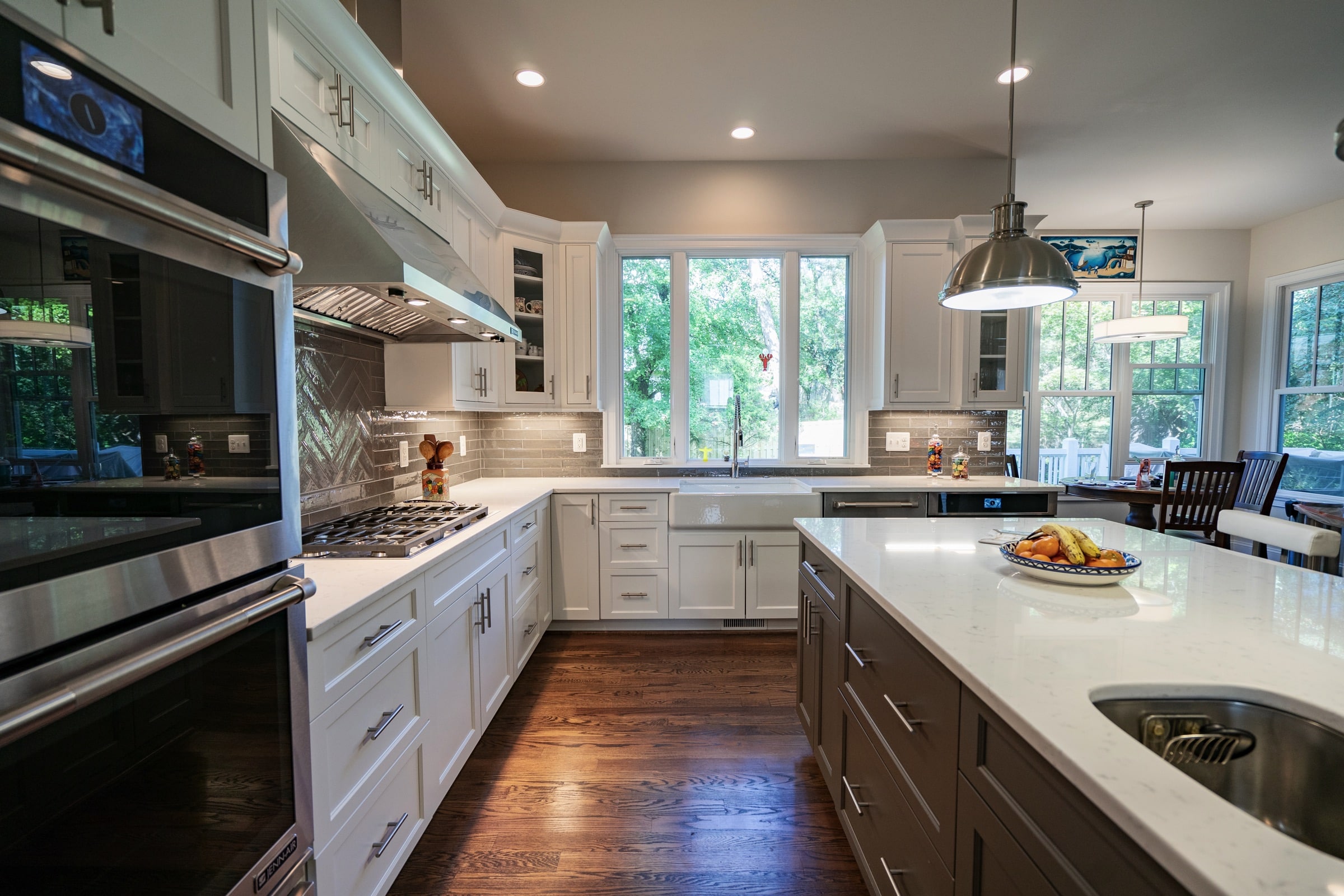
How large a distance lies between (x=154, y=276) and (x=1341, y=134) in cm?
193

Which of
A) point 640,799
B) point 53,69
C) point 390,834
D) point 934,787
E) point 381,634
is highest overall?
point 53,69

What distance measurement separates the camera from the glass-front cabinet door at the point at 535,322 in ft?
11.2

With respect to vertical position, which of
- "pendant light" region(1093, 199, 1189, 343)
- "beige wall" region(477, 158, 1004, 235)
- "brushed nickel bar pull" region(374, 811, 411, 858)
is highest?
"beige wall" region(477, 158, 1004, 235)

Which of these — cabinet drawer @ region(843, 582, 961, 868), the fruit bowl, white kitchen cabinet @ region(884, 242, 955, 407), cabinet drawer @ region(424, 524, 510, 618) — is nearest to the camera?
cabinet drawer @ region(843, 582, 961, 868)

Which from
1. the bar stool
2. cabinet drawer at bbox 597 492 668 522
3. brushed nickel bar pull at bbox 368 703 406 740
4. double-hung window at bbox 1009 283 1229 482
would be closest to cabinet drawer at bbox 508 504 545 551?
cabinet drawer at bbox 597 492 668 522

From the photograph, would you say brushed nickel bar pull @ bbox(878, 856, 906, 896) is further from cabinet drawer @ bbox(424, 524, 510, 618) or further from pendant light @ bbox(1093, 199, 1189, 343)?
pendant light @ bbox(1093, 199, 1189, 343)

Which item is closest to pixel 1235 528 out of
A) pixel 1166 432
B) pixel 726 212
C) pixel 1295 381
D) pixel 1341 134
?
pixel 1341 134

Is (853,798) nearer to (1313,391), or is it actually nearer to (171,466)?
(171,466)

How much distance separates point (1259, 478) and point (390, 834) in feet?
19.2

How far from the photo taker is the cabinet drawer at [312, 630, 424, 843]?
1166 mm

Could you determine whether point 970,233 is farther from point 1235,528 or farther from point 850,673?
point 850,673

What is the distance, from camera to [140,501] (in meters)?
0.76

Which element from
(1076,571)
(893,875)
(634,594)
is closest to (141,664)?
(893,875)

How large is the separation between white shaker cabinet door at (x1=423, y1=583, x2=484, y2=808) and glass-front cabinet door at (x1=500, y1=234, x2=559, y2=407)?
1.65 metres
